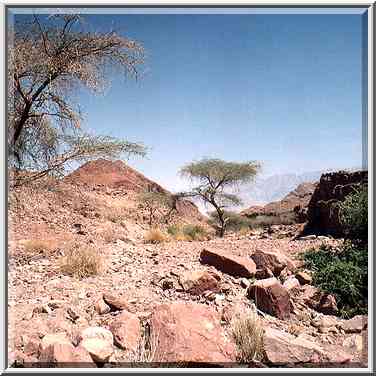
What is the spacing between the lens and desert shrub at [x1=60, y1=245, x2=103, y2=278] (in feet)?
18.0

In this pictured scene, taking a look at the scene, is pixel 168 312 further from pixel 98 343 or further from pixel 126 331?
pixel 98 343

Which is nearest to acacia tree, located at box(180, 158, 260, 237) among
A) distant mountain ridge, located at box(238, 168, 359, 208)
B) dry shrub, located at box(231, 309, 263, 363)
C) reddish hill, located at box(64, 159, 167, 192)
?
distant mountain ridge, located at box(238, 168, 359, 208)

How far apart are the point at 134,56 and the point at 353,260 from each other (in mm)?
3362

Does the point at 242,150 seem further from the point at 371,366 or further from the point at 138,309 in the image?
the point at 371,366

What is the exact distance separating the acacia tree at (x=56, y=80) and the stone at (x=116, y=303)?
172 cm

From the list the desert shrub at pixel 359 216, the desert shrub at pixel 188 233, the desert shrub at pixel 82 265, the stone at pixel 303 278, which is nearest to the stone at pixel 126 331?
the desert shrub at pixel 82 265

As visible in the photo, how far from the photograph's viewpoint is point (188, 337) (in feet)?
12.8

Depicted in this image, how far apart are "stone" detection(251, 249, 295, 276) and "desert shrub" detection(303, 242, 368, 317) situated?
345 millimetres

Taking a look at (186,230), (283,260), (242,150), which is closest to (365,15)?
(283,260)

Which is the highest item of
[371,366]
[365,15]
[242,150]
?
Answer: [365,15]

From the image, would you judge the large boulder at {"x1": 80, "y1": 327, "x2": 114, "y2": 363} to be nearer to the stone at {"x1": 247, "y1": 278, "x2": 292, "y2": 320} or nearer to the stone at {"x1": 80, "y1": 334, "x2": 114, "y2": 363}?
the stone at {"x1": 80, "y1": 334, "x2": 114, "y2": 363}

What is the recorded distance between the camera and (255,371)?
12.1 ft

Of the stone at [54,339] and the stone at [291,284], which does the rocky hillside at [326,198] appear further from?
the stone at [54,339]

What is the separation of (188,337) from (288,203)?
51.4 feet
